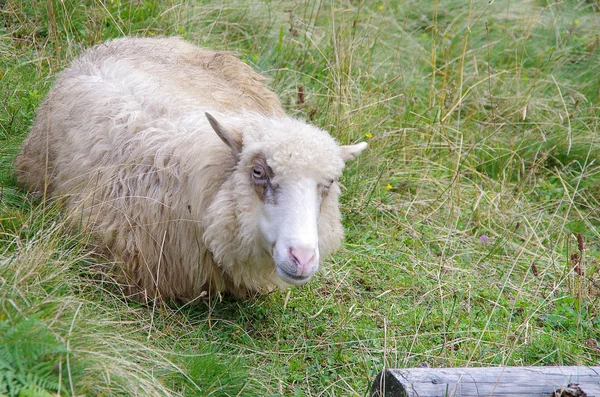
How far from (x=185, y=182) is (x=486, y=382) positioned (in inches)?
70.4

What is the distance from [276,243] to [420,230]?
6.74ft

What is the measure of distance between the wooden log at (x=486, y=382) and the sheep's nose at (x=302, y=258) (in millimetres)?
572

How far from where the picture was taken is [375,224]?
5344mm

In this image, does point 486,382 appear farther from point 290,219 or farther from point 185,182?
point 185,182

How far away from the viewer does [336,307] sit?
4.46 m

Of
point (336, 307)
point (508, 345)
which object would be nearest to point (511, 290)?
point (508, 345)

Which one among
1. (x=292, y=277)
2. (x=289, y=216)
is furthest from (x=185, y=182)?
(x=292, y=277)

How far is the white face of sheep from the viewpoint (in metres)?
3.47

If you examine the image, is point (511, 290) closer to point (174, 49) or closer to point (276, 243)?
point (276, 243)

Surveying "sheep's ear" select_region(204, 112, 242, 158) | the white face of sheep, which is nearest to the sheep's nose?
the white face of sheep

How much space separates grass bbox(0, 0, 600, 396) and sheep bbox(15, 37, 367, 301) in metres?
0.18

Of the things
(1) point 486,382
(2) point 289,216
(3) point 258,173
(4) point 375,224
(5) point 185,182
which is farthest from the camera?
(4) point 375,224

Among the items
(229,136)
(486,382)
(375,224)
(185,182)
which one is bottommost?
(375,224)

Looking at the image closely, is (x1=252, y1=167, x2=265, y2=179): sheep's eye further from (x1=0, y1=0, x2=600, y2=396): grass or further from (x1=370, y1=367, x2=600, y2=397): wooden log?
(x1=370, y1=367, x2=600, y2=397): wooden log
